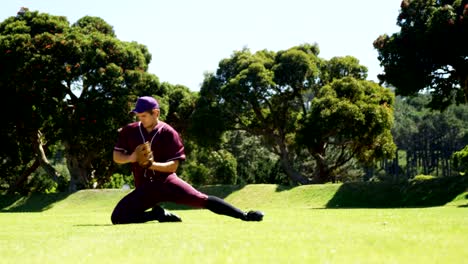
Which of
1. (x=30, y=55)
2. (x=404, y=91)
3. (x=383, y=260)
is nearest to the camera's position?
(x=383, y=260)

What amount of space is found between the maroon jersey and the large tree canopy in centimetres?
2213

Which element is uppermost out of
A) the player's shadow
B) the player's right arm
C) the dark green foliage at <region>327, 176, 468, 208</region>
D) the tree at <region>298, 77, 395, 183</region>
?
the tree at <region>298, 77, 395, 183</region>

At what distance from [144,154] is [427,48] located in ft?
69.1

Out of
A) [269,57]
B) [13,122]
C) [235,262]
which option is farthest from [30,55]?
[235,262]

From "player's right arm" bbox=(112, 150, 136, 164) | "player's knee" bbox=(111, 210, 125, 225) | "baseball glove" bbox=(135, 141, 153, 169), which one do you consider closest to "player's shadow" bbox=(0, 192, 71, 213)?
"player's knee" bbox=(111, 210, 125, 225)

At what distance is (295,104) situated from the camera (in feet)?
120

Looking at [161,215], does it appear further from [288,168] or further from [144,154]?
[288,168]

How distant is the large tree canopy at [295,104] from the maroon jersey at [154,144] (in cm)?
2213

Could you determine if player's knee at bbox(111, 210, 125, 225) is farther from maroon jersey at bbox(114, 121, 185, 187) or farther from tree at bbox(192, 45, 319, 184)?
tree at bbox(192, 45, 319, 184)

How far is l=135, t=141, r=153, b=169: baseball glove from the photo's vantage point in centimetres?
869

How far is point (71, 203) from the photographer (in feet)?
106

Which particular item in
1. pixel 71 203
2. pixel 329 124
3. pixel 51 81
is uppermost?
pixel 51 81

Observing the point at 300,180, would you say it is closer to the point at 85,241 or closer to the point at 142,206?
the point at 142,206

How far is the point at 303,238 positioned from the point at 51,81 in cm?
2902
